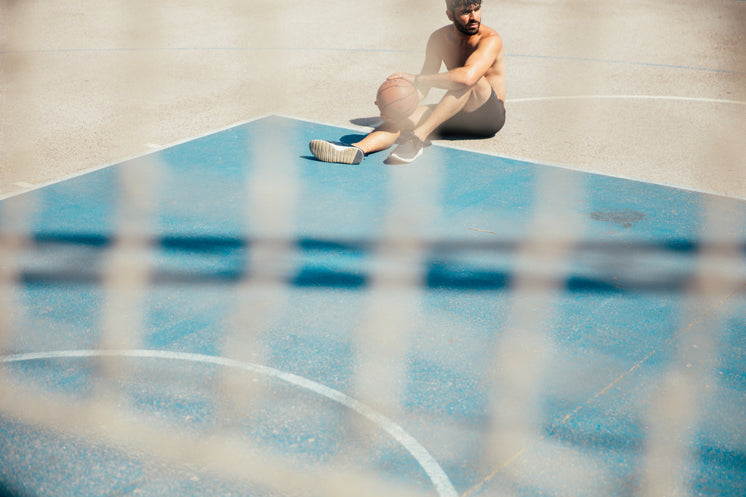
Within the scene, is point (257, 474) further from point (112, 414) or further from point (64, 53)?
point (64, 53)

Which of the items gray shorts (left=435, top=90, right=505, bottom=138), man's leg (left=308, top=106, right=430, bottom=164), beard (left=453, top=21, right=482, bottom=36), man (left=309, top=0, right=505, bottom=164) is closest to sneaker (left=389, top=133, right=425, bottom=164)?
man (left=309, top=0, right=505, bottom=164)

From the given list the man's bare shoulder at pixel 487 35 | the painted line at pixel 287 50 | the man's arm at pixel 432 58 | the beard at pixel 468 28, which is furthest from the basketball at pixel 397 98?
the painted line at pixel 287 50

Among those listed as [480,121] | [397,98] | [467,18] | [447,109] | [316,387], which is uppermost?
[467,18]

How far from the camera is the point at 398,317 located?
429cm

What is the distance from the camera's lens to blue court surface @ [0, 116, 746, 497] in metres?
3.17

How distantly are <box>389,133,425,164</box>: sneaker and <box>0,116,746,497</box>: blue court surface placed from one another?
30cm

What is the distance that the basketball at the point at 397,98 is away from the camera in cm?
682

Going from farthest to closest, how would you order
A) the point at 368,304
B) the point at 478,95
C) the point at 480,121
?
the point at 480,121, the point at 478,95, the point at 368,304

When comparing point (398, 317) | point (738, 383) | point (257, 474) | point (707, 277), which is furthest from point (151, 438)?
point (707, 277)

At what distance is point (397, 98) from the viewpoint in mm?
6824

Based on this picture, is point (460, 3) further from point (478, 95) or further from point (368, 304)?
point (368, 304)

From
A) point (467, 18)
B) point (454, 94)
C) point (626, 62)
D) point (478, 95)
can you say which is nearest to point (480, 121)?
point (478, 95)

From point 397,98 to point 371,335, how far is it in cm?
322

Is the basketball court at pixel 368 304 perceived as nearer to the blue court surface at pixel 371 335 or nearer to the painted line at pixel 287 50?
the blue court surface at pixel 371 335
